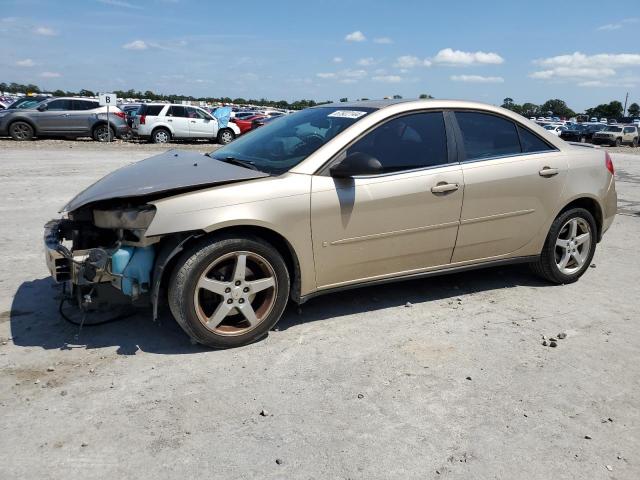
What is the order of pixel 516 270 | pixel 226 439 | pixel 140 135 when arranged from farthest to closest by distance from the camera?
pixel 140 135 < pixel 516 270 < pixel 226 439

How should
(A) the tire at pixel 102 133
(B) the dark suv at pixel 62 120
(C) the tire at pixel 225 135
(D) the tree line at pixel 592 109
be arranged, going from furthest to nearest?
1. (D) the tree line at pixel 592 109
2. (C) the tire at pixel 225 135
3. (A) the tire at pixel 102 133
4. (B) the dark suv at pixel 62 120

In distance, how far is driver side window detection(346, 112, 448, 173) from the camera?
161 inches

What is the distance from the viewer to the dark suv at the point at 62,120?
20.7m

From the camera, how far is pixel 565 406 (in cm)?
312

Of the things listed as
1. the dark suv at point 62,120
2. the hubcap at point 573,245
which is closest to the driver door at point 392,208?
the hubcap at point 573,245

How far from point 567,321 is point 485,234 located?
0.92 meters

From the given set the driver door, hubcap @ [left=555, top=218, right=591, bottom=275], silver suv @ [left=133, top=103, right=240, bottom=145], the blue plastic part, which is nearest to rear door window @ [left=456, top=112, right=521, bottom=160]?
the driver door

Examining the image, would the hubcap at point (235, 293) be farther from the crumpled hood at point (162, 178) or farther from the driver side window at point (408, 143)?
the driver side window at point (408, 143)

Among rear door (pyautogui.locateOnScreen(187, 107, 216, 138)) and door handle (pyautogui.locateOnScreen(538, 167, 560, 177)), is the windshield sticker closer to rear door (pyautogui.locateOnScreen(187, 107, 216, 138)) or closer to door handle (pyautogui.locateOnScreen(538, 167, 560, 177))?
door handle (pyautogui.locateOnScreen(538, 167, 560, 177))

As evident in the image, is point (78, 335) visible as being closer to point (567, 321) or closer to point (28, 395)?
point (28, 395)

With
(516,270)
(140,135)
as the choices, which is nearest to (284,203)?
(516,270)

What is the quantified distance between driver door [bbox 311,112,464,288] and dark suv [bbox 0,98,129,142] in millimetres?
20026

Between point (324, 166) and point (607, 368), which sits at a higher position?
point (324, 166)

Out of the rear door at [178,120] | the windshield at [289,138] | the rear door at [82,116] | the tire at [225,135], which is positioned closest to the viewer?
the windshield at [289,138]
